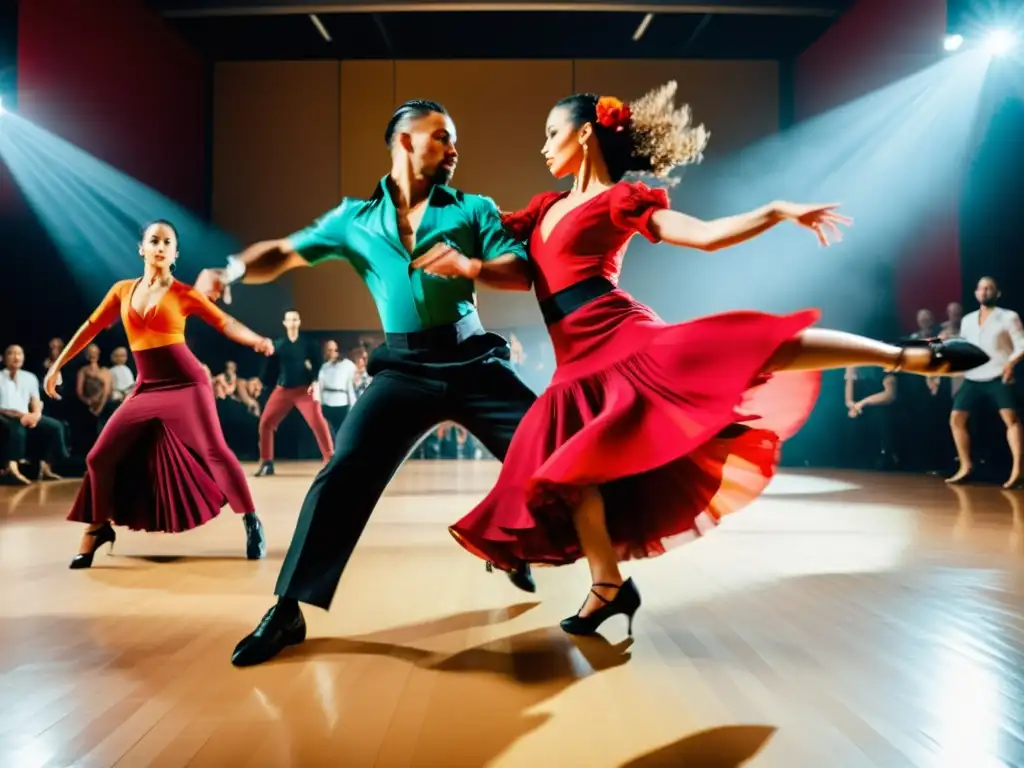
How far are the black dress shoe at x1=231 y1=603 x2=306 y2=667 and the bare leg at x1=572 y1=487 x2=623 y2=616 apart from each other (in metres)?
0.71

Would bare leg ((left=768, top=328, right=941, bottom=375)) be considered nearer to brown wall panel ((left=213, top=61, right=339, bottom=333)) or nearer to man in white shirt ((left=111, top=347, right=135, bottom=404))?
man in white shirt ((left=111, top=347, right=135, bottom=404))

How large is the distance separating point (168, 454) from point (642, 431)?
2.09m

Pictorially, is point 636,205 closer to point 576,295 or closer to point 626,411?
point 576,295

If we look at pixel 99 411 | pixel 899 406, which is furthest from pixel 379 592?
pixel 899 406

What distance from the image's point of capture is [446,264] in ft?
6.24

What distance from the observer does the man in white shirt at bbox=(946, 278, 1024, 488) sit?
19.2 feet

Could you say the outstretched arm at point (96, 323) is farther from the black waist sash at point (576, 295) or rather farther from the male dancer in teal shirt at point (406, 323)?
the black waist sash at point (576, 295)

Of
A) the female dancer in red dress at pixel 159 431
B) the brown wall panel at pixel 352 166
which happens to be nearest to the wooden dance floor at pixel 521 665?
the female dancer in red dress at pixel 159 431

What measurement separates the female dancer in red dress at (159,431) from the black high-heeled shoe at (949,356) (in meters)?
2.28

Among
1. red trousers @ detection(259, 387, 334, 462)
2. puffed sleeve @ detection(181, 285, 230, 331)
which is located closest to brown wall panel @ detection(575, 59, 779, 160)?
red trousers @ detection(259, 387, 334, 462)

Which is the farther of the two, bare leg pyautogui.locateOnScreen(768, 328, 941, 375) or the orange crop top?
the orange crop top

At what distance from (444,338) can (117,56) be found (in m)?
7.67

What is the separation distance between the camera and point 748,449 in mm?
2166

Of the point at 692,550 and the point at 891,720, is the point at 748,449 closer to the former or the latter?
the point at 891,720
